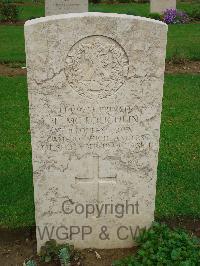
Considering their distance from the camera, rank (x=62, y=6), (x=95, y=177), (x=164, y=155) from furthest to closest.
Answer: (x=62, y=6), (x=164, y=155), (x=95, y=177)

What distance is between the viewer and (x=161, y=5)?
16.3 meters

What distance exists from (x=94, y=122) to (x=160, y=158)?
2.38 metres

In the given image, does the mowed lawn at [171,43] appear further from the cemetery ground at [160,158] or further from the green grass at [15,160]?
Result: the green grass at [15,160]

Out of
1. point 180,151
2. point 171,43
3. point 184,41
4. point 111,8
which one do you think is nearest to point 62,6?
point 171,43

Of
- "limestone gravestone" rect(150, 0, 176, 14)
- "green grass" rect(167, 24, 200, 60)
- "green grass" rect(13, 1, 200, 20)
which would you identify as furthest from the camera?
"green grass" rect(13, 1, 200, 20)

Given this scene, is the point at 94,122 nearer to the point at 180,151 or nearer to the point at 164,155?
the point at 164,155

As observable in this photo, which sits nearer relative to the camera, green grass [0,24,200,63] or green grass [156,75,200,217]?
green grass [156,75,200,217]

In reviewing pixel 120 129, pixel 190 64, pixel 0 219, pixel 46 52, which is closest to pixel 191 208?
pixel 120 129

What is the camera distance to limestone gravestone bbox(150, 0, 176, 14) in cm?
1627

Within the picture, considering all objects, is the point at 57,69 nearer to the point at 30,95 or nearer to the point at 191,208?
the point at 30,95

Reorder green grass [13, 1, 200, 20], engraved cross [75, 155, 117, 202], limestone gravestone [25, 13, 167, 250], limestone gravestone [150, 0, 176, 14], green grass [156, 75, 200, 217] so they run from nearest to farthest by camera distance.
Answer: limestone gravestone [25, 13, 167, 250] < engraved cross [75, 155, 117, 202] < green grass [156, 75, 200, 217] < limestone gravestone [150, 0, 176, 14] < green grass [13, 1, 200, 20]

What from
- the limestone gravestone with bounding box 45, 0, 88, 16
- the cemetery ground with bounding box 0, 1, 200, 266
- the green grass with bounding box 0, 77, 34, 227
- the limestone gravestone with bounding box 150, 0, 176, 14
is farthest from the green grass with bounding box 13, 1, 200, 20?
the green grass with bounding box 0, 77, 34, 227

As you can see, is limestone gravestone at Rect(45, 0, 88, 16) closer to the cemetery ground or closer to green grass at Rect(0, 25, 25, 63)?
green grass at Rect(0, 25, 25, 63)

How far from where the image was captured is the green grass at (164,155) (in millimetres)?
4742
